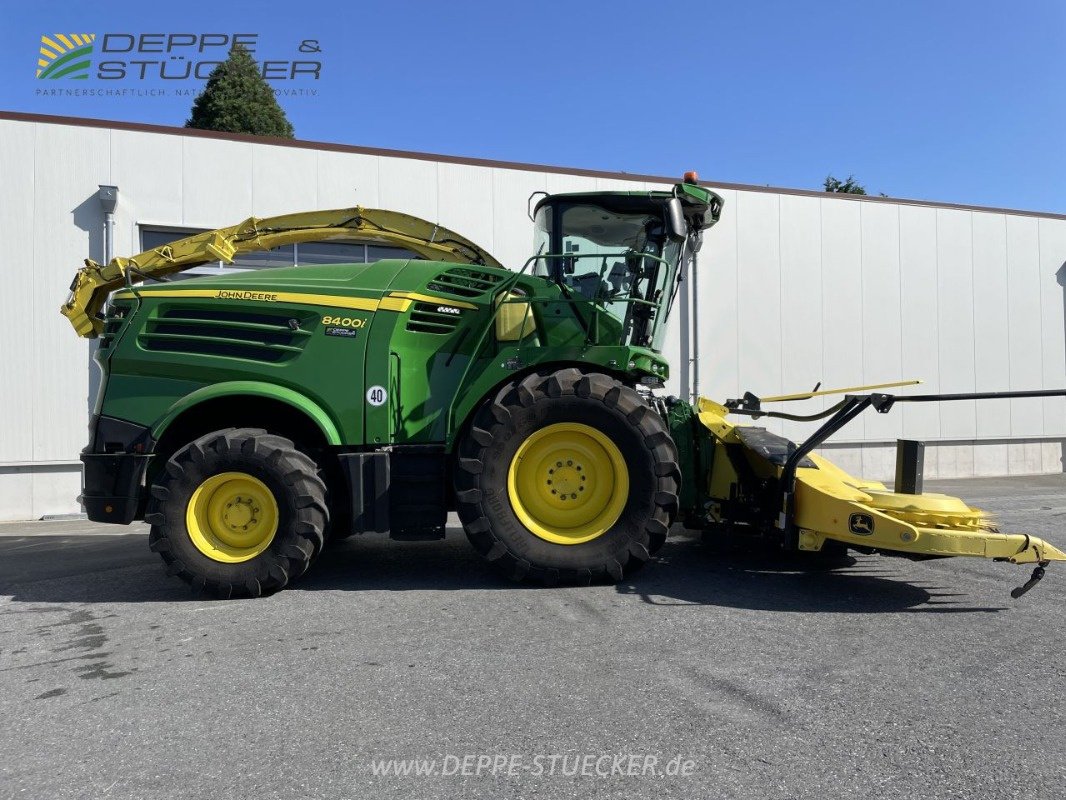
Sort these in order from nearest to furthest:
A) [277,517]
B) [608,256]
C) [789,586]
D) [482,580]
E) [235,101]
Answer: [277,517] → [789,586] → [482,580] → [608,256] → [235,101]

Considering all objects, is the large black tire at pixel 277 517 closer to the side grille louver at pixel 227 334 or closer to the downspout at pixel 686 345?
the side grille louver at pixel 227 334

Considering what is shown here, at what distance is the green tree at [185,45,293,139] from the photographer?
23.1 m

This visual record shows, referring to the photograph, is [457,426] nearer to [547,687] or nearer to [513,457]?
[513,457]

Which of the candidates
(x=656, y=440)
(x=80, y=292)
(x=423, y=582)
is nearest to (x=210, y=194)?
(x=80, y=292)

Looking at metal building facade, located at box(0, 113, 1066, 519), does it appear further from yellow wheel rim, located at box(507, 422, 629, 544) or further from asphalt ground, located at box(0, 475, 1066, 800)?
yellow wheel rim, located at box(507, 422, 629, 544)

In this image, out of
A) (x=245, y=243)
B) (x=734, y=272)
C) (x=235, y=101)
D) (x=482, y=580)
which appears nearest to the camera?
(x=482, y=580)

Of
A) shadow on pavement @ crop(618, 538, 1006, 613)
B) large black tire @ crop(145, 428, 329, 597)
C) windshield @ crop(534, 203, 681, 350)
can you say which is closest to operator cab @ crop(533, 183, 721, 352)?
windshield @ crop(534, 203, 681, 350)

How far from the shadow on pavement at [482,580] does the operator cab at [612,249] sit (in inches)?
70.2

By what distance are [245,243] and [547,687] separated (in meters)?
4.55

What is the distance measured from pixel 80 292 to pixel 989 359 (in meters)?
13.8

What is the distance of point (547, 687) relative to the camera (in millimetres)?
3191

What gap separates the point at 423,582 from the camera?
5.04 meters

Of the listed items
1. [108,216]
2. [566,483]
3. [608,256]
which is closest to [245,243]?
[608,256]

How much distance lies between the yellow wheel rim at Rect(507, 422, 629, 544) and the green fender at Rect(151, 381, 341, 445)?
1.32 metres
